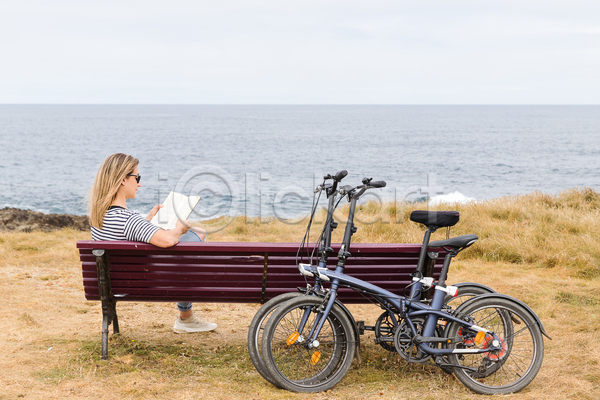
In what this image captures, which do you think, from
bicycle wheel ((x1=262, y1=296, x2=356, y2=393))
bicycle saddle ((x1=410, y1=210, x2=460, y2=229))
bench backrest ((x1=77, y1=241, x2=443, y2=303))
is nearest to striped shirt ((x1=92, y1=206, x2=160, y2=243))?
bench backrest ((x1=77, y1=241, x2=443, y2=303))

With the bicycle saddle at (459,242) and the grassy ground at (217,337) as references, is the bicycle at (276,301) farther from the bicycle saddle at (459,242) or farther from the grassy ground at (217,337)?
the bicycle saddle at (459,242)

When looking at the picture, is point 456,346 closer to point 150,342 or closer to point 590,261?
point 150,342

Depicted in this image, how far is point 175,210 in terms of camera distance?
387 cm

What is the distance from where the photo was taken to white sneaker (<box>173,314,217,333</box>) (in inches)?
193

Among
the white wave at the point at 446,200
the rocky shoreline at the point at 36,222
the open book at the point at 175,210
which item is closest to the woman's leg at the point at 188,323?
the open book at the point at 175,210

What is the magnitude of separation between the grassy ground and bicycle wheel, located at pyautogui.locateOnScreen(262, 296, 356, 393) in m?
0.12

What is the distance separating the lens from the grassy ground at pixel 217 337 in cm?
356

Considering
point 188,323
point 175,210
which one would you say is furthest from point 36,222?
point 175,210

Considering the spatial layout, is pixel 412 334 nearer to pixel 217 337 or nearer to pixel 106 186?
pixel 217 337

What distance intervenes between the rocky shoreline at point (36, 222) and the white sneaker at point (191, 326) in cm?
881

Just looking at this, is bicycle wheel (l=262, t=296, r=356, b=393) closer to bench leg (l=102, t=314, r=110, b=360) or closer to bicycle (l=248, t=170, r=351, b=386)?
bicycle (l=248, t=170, r=351, b=386)

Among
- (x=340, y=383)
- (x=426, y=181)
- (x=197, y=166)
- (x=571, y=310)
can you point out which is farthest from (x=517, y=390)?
(x=197, y=166)

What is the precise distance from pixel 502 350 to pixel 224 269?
209 cm

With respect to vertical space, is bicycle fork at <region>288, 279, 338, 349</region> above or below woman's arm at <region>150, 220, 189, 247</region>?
below
